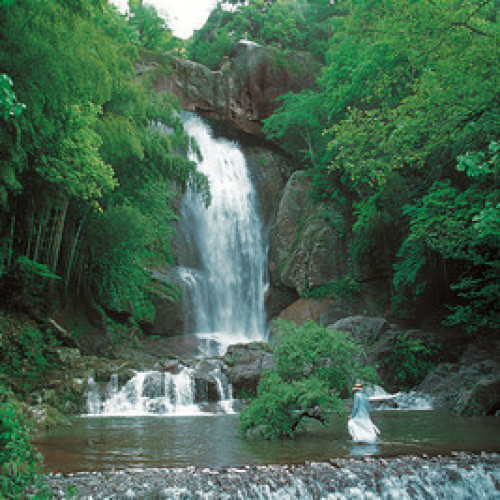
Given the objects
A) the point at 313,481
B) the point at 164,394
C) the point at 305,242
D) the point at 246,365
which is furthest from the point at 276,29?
the point at 313,481

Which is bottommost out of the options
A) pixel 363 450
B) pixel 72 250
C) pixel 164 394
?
pixel 363 450

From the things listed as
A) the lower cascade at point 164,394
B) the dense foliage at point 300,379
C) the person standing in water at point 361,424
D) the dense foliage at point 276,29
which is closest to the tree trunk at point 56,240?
the lower cascade at point 164,394

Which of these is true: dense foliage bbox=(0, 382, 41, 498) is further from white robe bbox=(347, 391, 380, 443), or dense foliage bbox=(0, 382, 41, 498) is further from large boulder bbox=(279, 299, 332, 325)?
large boulder bbox=(279, 299, 332, 325)

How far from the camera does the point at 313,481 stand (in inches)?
210

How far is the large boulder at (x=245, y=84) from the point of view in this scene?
3003 cm

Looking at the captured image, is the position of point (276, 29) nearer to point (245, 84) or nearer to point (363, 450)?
→ point (245, 84)

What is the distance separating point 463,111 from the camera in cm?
938

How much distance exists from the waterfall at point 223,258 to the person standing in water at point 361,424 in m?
12.6

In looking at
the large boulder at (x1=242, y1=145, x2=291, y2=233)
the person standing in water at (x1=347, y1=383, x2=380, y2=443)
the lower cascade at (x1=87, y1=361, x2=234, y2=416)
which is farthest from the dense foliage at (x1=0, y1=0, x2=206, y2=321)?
the large boulder at (x1=242, y1=145, x2=291, y2=233)

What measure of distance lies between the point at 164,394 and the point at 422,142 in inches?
348

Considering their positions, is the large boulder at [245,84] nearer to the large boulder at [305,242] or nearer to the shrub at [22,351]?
A: the large boulder at [305,242]

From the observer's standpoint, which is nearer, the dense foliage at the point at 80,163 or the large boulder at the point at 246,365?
the dense foliage at the point at 80,163

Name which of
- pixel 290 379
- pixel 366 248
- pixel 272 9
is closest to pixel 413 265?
pixel 366 248

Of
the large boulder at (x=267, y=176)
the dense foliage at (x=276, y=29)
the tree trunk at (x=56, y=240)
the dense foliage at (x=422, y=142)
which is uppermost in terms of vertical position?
the dense foliage at (x=276, y=29)
